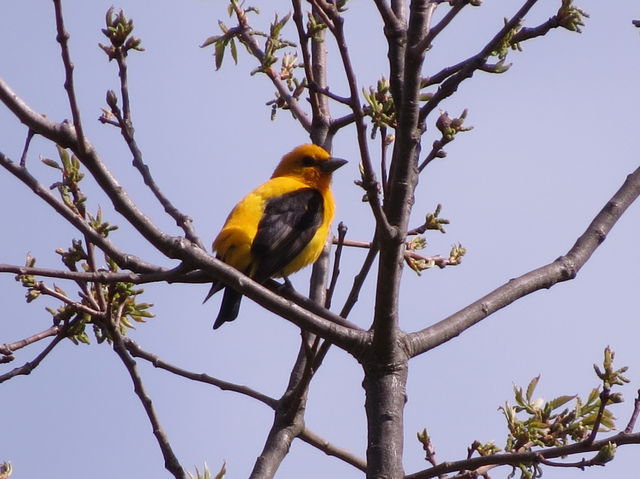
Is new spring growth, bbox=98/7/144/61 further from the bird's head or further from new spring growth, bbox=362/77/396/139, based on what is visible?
the bird's head

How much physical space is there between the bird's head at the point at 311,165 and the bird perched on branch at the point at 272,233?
85 millimetres

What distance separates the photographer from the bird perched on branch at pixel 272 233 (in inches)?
216

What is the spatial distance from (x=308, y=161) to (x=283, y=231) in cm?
110

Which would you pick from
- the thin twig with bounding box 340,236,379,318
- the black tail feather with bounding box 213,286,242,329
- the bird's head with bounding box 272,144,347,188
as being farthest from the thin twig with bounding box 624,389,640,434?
the bird's head with bounding box 272,144,347,188

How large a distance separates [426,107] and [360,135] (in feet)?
1.94

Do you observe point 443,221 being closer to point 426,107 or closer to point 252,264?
point 426,107

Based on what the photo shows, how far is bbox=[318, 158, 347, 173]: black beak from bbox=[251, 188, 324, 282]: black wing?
0.47 metres

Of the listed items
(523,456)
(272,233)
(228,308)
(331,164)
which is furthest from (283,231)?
(523,456)

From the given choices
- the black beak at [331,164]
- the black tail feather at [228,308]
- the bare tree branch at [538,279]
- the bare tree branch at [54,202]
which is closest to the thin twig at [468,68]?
the bare tree branch at [538,279]

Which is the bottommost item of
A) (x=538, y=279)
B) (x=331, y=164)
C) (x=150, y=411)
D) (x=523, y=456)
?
(x=523, y=456)

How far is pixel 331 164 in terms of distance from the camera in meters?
6.49

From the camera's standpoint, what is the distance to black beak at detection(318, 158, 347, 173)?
6477 millimetres

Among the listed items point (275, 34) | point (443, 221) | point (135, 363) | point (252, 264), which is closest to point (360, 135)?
point (135, 363)

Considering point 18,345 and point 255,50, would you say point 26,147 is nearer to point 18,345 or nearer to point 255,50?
point 18,345
